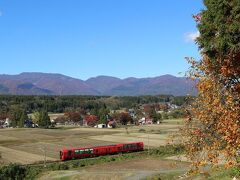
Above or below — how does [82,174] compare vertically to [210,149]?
below

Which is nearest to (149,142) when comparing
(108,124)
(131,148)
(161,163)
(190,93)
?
(131,148)

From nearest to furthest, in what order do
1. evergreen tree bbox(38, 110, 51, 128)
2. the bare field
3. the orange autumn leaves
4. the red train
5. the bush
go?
the orange autumn leaves
the bare field
the bush
the red train
evergreen tree bbox(38, 110, 51, 128)

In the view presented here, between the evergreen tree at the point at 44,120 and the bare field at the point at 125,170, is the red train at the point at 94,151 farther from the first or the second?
the evergreen tree at the point at 44,120

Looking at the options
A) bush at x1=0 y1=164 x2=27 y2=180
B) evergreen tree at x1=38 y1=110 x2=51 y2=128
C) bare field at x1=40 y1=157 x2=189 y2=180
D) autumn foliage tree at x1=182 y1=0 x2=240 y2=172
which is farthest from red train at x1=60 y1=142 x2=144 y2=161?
evergreen tree at x1=38 y1=110 x2=51 y2=128

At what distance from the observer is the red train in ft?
275

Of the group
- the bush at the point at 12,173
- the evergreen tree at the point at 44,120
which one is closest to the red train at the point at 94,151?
the bush at the point at 12,173

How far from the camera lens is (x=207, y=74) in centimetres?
1928

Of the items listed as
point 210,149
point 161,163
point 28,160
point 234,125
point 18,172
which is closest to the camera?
point 234,125

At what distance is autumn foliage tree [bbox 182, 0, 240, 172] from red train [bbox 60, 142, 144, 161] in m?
66.6

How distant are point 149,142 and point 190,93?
9405 cm

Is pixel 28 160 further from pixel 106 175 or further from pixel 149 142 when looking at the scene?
pixel 149 142

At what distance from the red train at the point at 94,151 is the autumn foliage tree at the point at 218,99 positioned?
6660cm

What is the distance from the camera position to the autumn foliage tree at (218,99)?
16719mm

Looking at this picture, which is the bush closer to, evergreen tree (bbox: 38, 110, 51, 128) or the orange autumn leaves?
the orange autumn leaves
